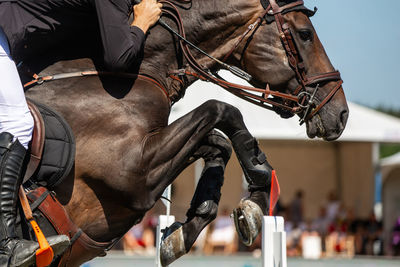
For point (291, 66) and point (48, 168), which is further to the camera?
point (291, 66)

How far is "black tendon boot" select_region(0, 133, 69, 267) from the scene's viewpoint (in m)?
3.33

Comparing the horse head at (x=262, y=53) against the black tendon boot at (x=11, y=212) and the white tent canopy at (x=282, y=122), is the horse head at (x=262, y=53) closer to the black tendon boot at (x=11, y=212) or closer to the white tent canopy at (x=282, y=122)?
the black tendon boot at (x=11, y=212)

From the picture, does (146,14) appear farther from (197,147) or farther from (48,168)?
(48,168)

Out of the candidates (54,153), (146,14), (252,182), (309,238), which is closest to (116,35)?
(146,14)

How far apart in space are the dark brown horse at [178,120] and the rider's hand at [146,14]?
0.37ft

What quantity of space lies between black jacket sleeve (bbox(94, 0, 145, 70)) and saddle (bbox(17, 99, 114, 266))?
47 cm

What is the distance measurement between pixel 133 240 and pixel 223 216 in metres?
1.97

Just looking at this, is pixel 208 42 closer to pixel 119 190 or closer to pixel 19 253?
pixel 119 190

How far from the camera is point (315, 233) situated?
13.3 m

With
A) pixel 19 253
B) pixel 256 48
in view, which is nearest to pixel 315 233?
pixel 256 48

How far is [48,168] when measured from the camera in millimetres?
3600

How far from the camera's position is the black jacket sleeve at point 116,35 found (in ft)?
11.7

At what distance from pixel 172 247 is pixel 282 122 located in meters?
9.22

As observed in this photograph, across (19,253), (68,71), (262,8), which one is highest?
(262,8)
